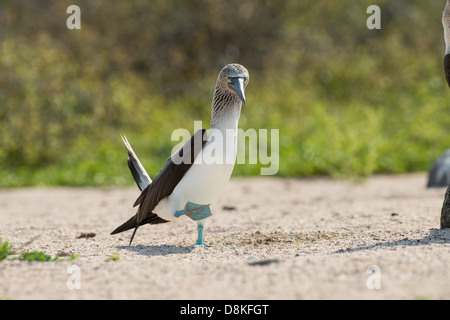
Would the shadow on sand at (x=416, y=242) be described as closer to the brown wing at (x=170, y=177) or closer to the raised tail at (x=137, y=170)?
the brown wing at (x=170, y=177)

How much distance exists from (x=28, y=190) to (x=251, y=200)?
11.2ft

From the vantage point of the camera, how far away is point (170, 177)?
4.35 meters

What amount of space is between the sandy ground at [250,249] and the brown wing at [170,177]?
27 cm

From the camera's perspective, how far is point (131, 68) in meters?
14.9

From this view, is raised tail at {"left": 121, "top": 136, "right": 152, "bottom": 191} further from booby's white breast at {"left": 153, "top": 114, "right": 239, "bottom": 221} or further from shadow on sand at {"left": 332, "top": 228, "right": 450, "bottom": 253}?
shadow on sand at {"left": 332, "top": 228, "right": 450, "bottom": 253}

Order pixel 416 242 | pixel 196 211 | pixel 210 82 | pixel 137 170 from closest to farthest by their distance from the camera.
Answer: pixel 416 242, pixel 196 211, pixel 137 170, pixel 210 82

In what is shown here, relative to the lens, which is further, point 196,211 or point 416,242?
point 196,211

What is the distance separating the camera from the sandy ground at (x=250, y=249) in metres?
3.16

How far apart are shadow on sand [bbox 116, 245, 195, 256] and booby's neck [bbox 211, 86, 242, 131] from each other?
89 cm

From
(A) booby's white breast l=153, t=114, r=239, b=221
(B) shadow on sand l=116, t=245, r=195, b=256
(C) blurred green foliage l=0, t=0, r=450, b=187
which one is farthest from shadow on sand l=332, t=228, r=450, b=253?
(C) blurred green foliage l=0, t=0, r=450, b=187

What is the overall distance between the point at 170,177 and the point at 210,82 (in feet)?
31.1

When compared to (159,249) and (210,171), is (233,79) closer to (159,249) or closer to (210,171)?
(210,171)

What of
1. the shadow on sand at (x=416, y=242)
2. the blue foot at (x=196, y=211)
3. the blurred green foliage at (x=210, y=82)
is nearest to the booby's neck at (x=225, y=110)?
the blue foot at (x=196, y=211)

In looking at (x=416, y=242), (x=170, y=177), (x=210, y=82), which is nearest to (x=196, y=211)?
(x=170, y=177)
